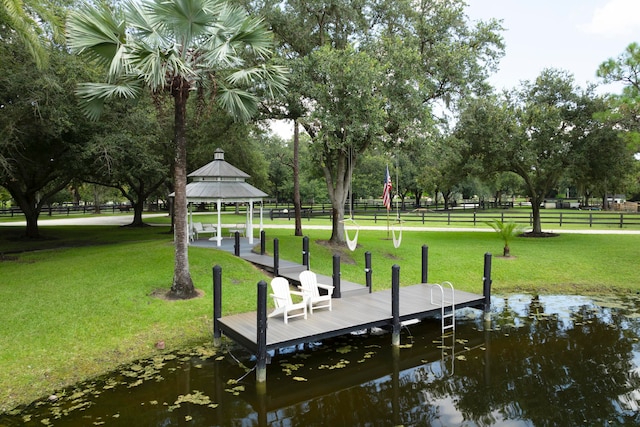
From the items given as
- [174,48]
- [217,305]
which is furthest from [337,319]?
[174,48]

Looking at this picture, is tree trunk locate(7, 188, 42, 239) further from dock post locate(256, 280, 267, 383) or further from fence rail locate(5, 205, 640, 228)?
dock post locate(256, 280, 267, 383)

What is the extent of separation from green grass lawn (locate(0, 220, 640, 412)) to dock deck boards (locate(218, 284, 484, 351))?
67.3 inches

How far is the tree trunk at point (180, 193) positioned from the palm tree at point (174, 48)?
0.08 ft

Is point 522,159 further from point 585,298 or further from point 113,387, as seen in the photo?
point 113,387

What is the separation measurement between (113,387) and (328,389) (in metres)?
3.66

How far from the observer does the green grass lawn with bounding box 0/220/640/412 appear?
8.12 metres

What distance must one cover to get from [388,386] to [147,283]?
Result: 7.76 metres

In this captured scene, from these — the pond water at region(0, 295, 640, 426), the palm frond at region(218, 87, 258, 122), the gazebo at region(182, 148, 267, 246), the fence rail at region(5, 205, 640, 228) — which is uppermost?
the palm frond at region(218, 87, 258, 122)

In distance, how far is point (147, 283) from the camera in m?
11.8

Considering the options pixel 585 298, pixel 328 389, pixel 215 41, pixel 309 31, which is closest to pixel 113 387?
pixel 328 389

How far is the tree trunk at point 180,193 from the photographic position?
418 inches

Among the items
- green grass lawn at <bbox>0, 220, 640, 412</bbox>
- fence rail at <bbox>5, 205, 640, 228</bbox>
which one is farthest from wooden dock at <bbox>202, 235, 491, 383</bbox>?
fence rail at <bbox>5, 205, 640, 228</bbox>

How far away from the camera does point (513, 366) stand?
7.85 m

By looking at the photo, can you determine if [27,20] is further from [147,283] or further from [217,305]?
[217,305]
